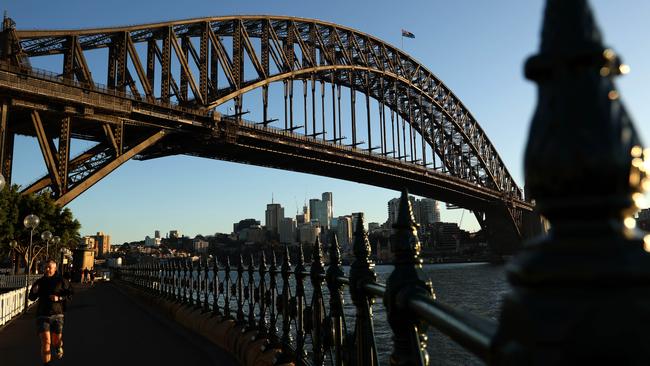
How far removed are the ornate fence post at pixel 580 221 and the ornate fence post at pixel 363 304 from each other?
2119mm

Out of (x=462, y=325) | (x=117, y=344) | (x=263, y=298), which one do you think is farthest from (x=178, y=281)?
(x=462, y=325)

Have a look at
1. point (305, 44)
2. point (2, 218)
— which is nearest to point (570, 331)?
point (2, 218)

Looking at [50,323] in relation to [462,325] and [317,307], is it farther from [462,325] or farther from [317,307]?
[462,325]

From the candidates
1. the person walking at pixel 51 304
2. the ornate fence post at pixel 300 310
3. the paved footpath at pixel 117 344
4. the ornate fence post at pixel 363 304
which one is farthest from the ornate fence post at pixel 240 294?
the ornate fence post at pixel 363 304

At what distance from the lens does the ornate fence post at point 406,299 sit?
178 centimetres

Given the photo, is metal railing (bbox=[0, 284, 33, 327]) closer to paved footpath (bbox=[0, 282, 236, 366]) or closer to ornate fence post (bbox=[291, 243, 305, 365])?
paved footpath (bbox=[0, 282, 236, 366])

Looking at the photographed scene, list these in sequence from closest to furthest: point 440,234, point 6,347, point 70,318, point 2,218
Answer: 1. point 6,347
2. point 70,318
3. point 2,218
4. point 440,234

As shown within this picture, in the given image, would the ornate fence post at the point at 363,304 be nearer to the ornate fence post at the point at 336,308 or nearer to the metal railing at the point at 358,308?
the metal railing at the point at 358,308

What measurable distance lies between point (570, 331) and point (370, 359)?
2.33 metres

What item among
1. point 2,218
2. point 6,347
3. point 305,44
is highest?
point 305,44

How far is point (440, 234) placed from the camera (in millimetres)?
105125

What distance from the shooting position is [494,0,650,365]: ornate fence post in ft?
1.98

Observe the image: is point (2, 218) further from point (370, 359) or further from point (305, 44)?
point (305, 44)

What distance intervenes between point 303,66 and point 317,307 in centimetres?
4167
